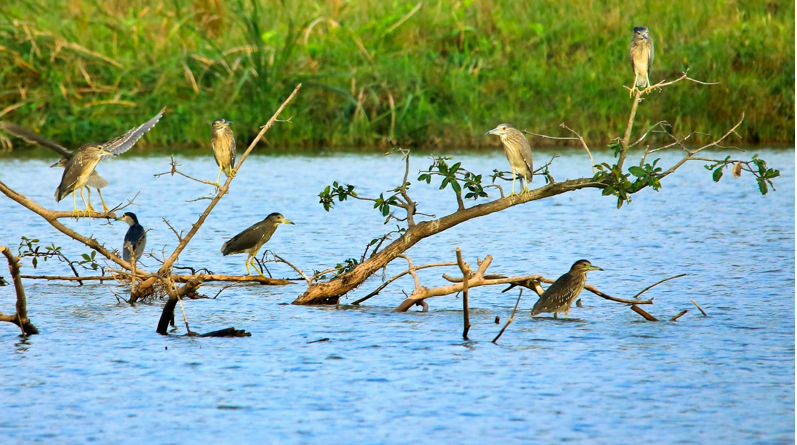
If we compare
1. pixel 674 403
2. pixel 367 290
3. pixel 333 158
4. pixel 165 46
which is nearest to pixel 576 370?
pixel 674 403

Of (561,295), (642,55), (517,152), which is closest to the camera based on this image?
(561,295)

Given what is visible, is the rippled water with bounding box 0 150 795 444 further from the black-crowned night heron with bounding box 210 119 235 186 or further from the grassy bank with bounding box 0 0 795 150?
the grassy bank with bounding box 0 0 795 150

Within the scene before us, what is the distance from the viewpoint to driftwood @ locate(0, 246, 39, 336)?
275 inches

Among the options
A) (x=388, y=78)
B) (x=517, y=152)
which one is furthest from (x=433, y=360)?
(x=388, y=78)

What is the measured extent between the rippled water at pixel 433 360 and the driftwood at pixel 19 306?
112 millimetres

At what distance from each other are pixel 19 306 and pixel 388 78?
14.7m

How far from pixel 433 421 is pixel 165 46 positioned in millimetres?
18915

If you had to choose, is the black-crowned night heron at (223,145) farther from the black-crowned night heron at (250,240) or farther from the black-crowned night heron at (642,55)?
the black-crowned night heron at (642,55)

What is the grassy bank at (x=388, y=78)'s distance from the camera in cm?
2116

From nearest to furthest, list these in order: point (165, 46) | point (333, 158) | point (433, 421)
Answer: point (433, 421) → point (333, 158) → point (165, 46)

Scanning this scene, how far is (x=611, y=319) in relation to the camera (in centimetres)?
823

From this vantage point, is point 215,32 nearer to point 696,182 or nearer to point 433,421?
point 696,182

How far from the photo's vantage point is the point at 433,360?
6.97 metres

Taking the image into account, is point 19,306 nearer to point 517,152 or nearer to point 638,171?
point 517,152
